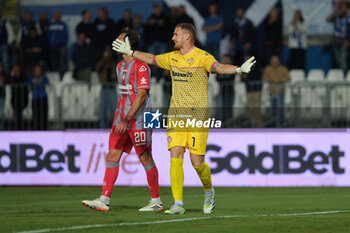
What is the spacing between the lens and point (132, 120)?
1068cm

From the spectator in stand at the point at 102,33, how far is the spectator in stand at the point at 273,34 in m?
4.23

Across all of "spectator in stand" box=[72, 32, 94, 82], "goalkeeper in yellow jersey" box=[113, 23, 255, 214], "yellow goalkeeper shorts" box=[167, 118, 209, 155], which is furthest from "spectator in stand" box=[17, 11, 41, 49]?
"yellow goalkeeper shorts" box=[167, 118, 209, 155]

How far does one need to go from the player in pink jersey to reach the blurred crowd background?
24.4 ft

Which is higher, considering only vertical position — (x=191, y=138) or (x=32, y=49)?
(x=32, y=49)

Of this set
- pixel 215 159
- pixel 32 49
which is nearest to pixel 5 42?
pixel 32 49

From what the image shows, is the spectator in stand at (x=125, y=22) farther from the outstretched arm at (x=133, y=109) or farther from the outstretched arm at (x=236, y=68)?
the outstretched arm at (x=236, y=68)

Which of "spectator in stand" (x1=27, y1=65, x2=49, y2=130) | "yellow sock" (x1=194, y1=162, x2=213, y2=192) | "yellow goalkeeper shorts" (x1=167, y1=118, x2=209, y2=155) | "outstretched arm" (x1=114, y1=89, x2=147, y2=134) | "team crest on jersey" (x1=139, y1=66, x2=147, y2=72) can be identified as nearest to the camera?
"yellow goalkeeper shorts" (x1=167, y1=118, x2=209, y2=155)

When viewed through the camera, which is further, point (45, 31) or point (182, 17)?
point (45, 31)

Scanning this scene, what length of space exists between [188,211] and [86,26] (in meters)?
11.8

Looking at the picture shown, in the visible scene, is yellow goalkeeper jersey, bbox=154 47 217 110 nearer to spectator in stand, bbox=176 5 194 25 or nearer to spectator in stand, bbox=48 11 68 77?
spectator in stand, bbox=176 5 194 25

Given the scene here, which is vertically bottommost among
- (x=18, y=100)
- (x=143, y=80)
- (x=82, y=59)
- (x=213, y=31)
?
(x=18, y=100)

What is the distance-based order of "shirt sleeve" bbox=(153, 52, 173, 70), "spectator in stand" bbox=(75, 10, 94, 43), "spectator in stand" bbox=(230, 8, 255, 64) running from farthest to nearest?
"spectator in stand" bbox=(75, 10, 94, 43), "spectator in stand" bbox=(230, 8, 255, 64), "shirt sleeve" bbox=(153, 52, 173, 70)

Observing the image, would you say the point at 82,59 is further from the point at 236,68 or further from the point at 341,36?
the point at 236,68

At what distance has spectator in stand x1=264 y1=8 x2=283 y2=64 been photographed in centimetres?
2056
